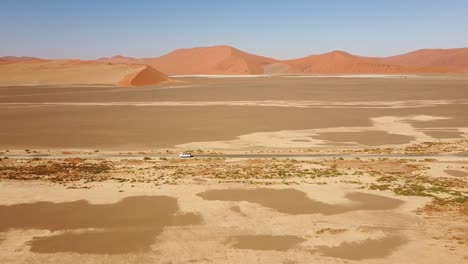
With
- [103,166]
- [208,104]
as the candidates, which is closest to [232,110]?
[208,104]

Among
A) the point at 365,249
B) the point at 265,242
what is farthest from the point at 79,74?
the point at 365,249

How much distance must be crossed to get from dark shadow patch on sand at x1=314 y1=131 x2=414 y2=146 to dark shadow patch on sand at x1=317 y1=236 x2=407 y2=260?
65.3ft

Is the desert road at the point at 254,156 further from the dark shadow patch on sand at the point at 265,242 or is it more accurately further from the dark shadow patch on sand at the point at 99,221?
the dark shadow patch on sand at the point at 265,242

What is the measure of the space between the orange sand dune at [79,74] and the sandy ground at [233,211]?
78.1 metres

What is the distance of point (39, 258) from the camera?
47.1ft

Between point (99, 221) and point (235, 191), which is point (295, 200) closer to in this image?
point (235, 191)

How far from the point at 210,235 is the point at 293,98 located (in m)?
55.7

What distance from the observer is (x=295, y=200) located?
20.5m

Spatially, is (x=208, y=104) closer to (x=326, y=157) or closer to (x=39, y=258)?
(x=326, y=157)

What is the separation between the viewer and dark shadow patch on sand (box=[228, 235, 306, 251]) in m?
15.2

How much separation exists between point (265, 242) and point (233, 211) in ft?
11.7

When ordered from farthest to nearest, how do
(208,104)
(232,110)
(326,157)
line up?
(208,104), (232,110), (326,157)

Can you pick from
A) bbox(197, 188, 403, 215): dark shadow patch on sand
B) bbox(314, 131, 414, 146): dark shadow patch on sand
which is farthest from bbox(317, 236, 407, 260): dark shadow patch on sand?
bbox(314, 131, 414, 146): dark shadow patch on sand

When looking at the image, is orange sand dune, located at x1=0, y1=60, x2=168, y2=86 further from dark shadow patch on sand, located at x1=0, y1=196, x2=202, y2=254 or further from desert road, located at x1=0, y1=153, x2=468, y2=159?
dark shadow patch on sand, located at x1=0, y1=196, x2=202, y2=254
